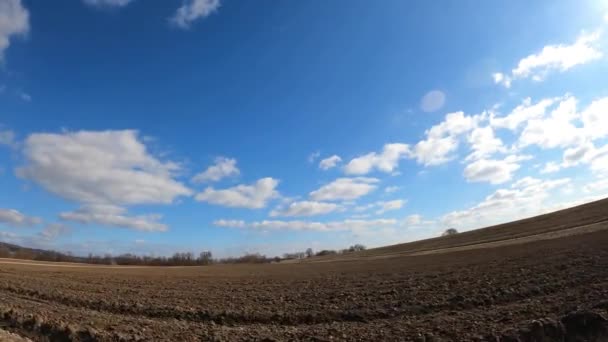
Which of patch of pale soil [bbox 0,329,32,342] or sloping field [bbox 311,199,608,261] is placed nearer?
patch of pale soil [bbox 0,329,32,342]

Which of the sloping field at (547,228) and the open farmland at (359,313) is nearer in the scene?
the open farmland at (359,313)

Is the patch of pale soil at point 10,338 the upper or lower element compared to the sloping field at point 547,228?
upper

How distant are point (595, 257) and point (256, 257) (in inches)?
6942

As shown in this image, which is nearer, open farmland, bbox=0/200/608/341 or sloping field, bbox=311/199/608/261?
open farmland, bbox=0/200/608/341

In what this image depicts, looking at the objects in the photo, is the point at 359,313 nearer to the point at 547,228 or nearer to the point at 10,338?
the point at 10,338

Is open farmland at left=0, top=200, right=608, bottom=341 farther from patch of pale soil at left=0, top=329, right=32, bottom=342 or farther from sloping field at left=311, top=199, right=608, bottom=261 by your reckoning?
sloping field at left=311, top=199, right=608, bottom=261

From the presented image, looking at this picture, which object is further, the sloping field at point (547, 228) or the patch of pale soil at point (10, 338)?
the sloping field at point (547, 228)

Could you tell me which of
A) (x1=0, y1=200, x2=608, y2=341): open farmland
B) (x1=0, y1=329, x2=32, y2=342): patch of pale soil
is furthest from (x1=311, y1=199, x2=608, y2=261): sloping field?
(x1=0, y1=329, x2=32, y2=342): patch of pale soil

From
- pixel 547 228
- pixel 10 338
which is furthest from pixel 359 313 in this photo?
pixel 547 228

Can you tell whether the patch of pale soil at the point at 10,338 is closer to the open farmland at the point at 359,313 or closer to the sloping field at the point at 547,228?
the open farmland at the point at 359,313

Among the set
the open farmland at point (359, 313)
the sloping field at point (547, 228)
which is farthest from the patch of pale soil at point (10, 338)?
the sloping field at point (547, 228)

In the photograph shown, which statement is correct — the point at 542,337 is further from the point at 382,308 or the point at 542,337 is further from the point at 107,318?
the point at 107,318

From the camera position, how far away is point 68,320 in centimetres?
1352

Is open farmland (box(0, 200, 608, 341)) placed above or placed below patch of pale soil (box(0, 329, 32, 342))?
below
